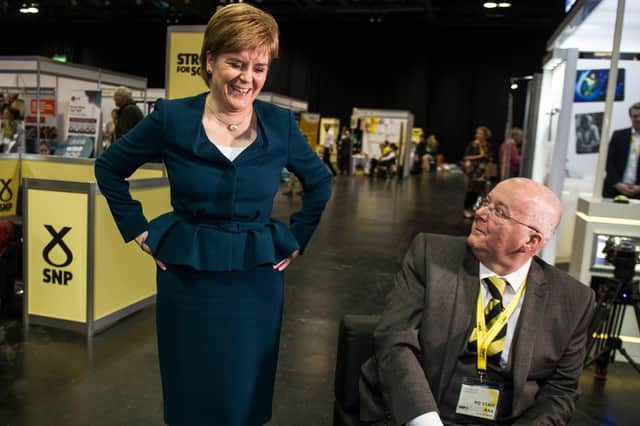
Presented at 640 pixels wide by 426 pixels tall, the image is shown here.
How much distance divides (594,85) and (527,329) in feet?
17.2

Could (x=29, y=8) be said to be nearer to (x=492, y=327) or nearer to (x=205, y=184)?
(x=205, y=184)

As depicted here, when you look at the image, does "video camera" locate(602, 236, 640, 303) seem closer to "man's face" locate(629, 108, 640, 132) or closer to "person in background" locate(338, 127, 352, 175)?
"man's face" locate(629, 108, 640, 132)

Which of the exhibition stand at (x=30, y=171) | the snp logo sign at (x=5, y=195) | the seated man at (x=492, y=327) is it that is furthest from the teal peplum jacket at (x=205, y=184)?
the snp logo sign at (x=5, y=195)

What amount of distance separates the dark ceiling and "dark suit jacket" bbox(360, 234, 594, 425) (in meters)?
17.1

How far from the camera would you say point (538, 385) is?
5.14 ft

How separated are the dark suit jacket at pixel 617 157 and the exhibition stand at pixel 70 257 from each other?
375 centimetres

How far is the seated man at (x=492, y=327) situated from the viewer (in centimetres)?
148

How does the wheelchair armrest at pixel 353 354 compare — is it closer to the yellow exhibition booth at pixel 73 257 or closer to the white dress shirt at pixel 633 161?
the yellow exhibition booth at pixel 73 257

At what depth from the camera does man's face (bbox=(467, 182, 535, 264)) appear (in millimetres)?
1478

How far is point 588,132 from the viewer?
20.0 feet

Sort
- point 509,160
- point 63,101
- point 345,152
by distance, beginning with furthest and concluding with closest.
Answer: point 345,152 → point 63,101 → point 509,160

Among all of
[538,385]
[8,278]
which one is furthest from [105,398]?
[538,385]

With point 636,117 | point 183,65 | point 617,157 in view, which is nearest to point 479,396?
point 183,65

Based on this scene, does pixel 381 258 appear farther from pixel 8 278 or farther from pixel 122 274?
pixel 8 278
